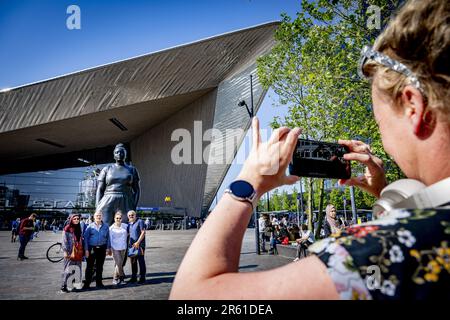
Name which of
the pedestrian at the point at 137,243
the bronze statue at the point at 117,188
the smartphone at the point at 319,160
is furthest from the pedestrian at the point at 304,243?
the smartphone at the point at 319,160

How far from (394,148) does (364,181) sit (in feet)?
1.80

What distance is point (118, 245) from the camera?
6.62 meters

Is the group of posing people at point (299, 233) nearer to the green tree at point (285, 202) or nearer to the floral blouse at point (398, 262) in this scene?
the floral blouse at point (398, 262)

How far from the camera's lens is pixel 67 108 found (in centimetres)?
2572

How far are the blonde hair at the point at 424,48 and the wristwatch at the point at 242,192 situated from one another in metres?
0.46

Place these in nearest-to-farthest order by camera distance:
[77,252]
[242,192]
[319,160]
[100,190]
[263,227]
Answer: [242,192]
[319,160]
[77,252]
[100,190]
[263,227]

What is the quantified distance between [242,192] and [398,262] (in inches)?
16.0

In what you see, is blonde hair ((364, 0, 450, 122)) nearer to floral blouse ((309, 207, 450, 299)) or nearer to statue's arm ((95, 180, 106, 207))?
floral blouse ((309, 207, 450, 299))

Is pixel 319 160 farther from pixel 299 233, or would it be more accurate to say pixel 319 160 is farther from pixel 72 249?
pixel 299 233

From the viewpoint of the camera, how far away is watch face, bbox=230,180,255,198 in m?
0.82

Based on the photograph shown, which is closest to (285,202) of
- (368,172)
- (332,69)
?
(332,69)

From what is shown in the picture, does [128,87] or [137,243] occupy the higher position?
[128,87]

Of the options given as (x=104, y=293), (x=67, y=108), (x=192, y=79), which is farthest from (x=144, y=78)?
(x=104, y=293)

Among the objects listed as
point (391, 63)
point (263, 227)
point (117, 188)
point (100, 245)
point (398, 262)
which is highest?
point (117, 188)
